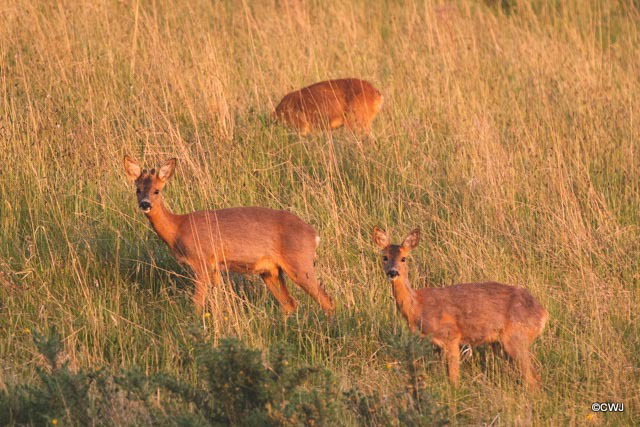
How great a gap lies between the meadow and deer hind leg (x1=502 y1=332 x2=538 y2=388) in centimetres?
6

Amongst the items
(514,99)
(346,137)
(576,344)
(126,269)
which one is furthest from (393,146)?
(576,344)

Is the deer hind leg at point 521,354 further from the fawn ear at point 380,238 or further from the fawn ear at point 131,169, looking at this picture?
the fawn ear at point 131,169

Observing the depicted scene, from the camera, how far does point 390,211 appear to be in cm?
725

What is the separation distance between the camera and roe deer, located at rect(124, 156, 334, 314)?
6.25 meters

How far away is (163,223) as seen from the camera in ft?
20.9

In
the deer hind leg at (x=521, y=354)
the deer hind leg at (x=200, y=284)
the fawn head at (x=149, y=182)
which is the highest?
the fawn head at (x=149, y=182)

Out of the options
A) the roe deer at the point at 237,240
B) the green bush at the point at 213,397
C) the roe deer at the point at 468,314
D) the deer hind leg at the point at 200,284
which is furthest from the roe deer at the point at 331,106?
the green bush at the point at 213,397

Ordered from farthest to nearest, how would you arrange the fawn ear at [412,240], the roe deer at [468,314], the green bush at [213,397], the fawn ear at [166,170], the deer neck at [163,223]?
the fawn ear at [166,170] → the deer neck at [163,223] → the fawn ear at [412,240] → the roe deer at [468,314] → the green bush at [213,397]

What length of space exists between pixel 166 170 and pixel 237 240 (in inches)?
26.4

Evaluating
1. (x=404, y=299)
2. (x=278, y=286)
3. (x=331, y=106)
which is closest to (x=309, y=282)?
(x=278, y=286)

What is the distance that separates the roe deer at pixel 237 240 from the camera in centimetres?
625

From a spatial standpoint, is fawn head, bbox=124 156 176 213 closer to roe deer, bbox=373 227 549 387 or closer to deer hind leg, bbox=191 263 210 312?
deer hind leg, bbox=191 263 210 312

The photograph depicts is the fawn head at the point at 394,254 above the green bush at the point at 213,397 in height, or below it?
above

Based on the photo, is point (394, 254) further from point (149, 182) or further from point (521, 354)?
point (149, 182)
